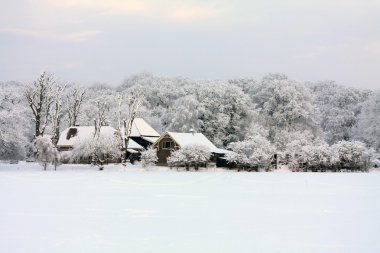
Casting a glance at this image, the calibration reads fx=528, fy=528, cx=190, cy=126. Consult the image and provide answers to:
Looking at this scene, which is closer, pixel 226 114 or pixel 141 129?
pixel 226 114

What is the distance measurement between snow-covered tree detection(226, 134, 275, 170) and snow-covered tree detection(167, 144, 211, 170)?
308cm

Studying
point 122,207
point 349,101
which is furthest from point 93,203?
point 349,101

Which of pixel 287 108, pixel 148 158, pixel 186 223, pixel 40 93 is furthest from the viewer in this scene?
pixel 287 108

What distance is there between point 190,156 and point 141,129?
17.2 meters

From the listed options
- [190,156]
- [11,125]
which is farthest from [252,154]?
[11,125]

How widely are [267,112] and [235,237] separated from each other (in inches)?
2519

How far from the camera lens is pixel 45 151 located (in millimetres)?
52281

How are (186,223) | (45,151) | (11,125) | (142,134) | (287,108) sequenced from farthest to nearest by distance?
(287,108) → (142,134) → (45,151) → (11,125) → (186,223)

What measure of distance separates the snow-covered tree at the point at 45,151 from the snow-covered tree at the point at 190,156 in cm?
1243

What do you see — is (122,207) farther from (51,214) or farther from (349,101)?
(349,101)

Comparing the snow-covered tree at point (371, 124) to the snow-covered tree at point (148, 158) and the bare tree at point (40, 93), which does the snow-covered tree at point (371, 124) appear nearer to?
the snow-covered tree at point (148, 158)

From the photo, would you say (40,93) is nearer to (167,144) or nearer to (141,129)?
(167,144)

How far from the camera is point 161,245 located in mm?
10766

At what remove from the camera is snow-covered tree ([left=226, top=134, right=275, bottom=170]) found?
57375 mm
